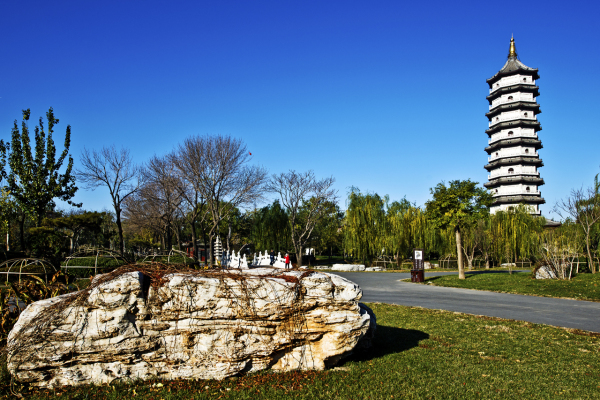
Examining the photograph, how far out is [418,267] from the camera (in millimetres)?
21531

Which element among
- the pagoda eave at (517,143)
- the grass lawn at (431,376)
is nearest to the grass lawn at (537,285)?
the grass lawn at (431,376)

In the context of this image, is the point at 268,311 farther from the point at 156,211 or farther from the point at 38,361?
the point at 156,211

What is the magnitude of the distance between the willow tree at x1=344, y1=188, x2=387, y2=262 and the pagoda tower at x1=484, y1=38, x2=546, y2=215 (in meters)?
23.7

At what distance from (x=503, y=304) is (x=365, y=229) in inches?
894

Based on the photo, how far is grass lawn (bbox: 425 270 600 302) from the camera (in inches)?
562

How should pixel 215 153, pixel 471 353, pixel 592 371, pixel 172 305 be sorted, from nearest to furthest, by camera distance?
pixel 172 305 < pixel 592 371 < pixel 471 353 < pixel 215 153

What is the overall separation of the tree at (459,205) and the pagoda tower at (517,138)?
109ft

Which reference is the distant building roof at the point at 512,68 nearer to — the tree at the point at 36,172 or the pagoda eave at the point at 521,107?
the pagoda eave at the point at 521,107

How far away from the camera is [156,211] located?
35.4 metres

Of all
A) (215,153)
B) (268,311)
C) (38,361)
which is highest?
(215,153)

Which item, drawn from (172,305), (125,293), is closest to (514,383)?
(172,305)

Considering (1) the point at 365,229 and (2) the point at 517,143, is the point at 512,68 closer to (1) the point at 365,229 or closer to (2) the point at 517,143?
(2) the point at 517,143

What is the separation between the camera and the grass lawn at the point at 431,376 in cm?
472

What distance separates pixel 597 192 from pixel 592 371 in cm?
2344
